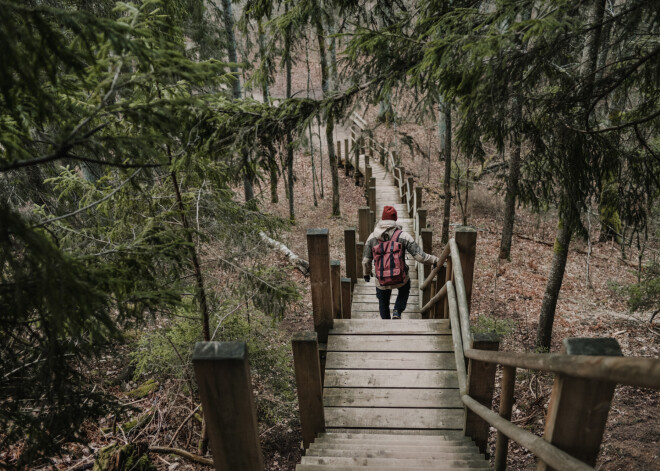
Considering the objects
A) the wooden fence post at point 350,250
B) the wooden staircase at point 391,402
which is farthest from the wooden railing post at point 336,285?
the wooden fence post at point 350,250

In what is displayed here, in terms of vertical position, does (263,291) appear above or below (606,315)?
above

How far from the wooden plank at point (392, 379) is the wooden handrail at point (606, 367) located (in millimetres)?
2384

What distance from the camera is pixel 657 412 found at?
562cm

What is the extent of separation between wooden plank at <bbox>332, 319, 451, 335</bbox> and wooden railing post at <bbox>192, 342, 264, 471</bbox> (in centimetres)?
312

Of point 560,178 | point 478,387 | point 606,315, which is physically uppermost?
point 560,178

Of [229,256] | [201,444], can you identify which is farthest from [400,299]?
[201,444]

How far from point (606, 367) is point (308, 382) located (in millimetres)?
2194

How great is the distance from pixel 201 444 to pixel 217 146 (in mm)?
4352

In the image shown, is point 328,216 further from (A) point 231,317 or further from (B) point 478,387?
(B) point 478,387

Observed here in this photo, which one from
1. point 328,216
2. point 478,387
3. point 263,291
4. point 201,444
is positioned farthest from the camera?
point 328,216

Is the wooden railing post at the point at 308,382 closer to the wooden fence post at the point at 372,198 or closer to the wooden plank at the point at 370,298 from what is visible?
the wooden plank at the point at 370,298

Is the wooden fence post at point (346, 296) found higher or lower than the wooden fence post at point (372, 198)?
lower

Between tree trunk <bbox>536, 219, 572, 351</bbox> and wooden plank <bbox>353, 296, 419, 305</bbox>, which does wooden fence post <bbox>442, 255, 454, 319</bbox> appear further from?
tree trunk <bbox>536, 219, 572, 351</bbox>

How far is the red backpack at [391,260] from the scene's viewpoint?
5367 mm
